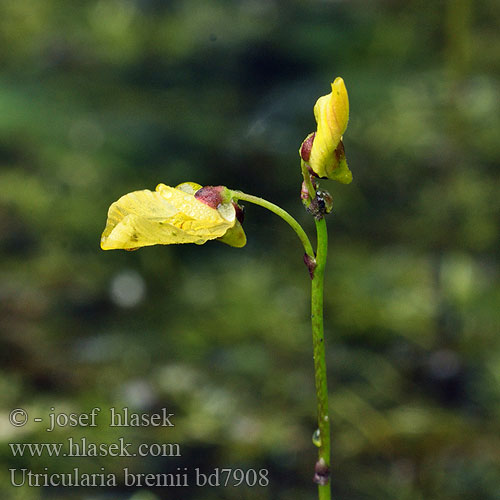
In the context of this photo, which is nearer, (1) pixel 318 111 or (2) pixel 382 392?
(1) pixel 318 111

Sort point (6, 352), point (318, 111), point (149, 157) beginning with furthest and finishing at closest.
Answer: point (149, 157), point (6, 352), point (318, 111)

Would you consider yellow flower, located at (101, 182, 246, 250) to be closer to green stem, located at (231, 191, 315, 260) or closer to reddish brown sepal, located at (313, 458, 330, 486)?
green stem, located at (231, 191, 315, 260)

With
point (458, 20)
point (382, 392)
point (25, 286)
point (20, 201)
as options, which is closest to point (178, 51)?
point (20, 201)

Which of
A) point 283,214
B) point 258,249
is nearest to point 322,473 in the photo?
point 283,214

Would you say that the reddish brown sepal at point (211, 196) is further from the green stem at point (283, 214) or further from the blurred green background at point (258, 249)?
the blurred green background at point (258, 249)

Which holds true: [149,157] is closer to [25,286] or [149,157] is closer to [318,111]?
[25,286]

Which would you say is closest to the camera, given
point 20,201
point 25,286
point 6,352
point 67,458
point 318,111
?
point 318,111

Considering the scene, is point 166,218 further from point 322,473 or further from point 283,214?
point 322,473
